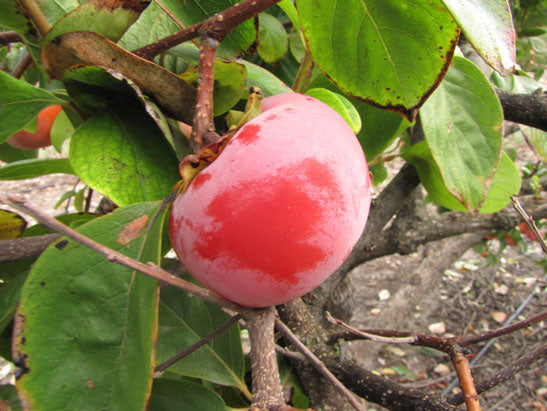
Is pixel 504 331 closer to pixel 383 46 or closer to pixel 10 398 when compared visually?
pixel 383 46

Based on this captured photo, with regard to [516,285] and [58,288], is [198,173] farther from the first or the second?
[516,285]

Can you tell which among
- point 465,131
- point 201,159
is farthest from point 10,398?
point 465,131

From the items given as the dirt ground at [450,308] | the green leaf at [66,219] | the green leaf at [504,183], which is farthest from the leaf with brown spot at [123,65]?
the dirt ground at [450,308]

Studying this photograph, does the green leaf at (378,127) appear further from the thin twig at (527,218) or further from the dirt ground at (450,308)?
the dirt ground at (450,308)

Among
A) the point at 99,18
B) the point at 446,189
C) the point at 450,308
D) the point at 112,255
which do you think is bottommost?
the point at 450,308

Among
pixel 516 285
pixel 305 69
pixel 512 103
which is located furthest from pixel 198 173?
pixel 516 285

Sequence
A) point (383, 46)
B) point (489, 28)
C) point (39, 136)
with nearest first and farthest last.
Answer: point (489, 28) < point (383, 46) < point (39, 136)

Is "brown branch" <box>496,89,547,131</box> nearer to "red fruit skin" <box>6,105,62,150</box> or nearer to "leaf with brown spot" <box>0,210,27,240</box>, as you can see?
"leaf with brown spot" <box>0,210,27,240</box>

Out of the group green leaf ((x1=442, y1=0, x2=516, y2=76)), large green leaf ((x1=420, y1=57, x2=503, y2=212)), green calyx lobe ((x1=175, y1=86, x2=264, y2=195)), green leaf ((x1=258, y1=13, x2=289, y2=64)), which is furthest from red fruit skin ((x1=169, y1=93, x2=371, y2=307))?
green leaf ((x1=258, y1=13, x2=289, y2=64))
